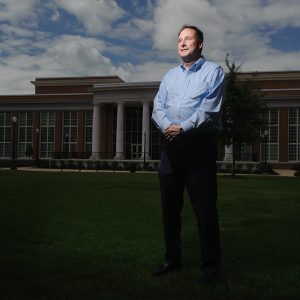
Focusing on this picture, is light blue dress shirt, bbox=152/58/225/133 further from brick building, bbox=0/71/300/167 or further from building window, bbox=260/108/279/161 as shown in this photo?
building window, bbox=260/108/279/161

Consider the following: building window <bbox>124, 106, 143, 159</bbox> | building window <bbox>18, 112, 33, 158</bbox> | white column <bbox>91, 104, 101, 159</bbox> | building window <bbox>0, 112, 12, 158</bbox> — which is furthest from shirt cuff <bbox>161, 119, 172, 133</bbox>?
building window <bbox>0, 112, 12, 158</bbox>

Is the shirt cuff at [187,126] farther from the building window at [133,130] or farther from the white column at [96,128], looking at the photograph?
the building window at [133,130]

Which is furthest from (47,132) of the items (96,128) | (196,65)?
(196,65)

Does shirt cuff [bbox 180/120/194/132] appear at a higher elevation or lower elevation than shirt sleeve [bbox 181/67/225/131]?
lower

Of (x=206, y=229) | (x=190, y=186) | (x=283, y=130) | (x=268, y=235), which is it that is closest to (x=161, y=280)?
(x=206, y=229)

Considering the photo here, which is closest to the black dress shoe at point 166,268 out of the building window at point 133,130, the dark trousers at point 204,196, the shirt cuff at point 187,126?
the dark trousers at point 204,196

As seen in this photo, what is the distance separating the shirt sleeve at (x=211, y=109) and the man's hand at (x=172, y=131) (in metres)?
0.05

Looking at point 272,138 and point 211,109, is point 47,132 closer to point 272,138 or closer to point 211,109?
point 272,138

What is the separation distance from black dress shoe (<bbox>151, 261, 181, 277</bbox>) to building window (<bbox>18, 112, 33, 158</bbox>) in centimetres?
6171

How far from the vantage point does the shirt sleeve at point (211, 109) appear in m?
4.05

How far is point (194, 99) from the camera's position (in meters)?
4.20

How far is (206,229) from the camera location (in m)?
4.28

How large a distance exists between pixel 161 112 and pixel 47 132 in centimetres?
6156

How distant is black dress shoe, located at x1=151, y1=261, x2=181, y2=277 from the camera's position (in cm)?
443
